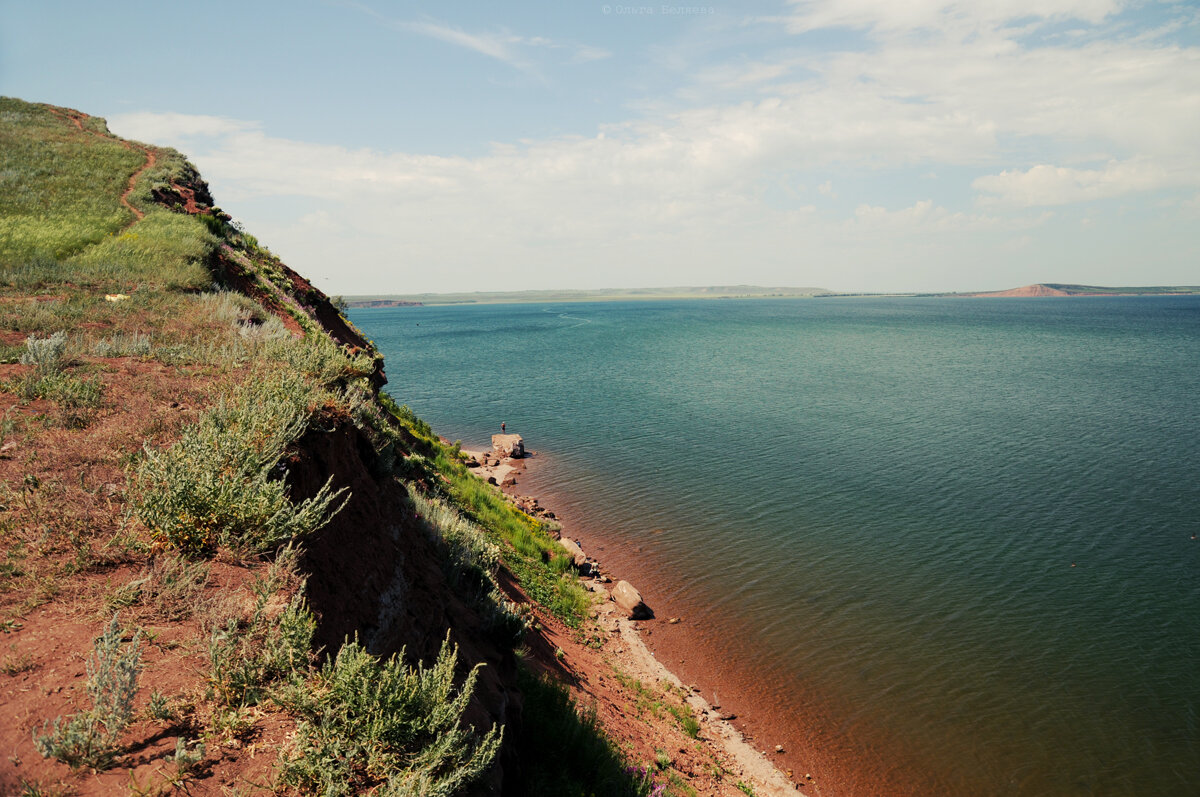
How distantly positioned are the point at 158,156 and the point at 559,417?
3052 centimetres

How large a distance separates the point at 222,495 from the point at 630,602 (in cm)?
1408

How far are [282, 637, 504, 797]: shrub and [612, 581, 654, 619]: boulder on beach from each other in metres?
13.1

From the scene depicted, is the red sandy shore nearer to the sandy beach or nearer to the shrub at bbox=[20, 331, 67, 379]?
the sandy beach

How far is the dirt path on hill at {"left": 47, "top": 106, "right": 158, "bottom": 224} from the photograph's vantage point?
2440 cm

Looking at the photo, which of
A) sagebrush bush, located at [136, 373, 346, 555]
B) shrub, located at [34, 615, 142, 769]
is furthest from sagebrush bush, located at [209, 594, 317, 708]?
sagebrush bush, located at [136, 373, 346, 555]

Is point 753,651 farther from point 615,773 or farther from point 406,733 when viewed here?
point 406,733

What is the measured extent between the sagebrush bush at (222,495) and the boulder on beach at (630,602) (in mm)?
12994

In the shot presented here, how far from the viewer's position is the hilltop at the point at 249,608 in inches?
179

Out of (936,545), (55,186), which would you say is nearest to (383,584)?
(936,545)

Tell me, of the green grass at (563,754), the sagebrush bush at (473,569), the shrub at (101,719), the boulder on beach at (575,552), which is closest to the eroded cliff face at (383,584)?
the sagebrush bush at (473,569)

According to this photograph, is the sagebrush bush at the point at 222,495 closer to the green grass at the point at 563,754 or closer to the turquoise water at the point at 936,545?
the green grass at the point at 563,754

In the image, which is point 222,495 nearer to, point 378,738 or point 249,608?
point 249,608

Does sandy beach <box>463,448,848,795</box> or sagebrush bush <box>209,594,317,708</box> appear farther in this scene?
sandy beach <box>463,448,848,795</box>

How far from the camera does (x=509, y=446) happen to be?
112 feet
